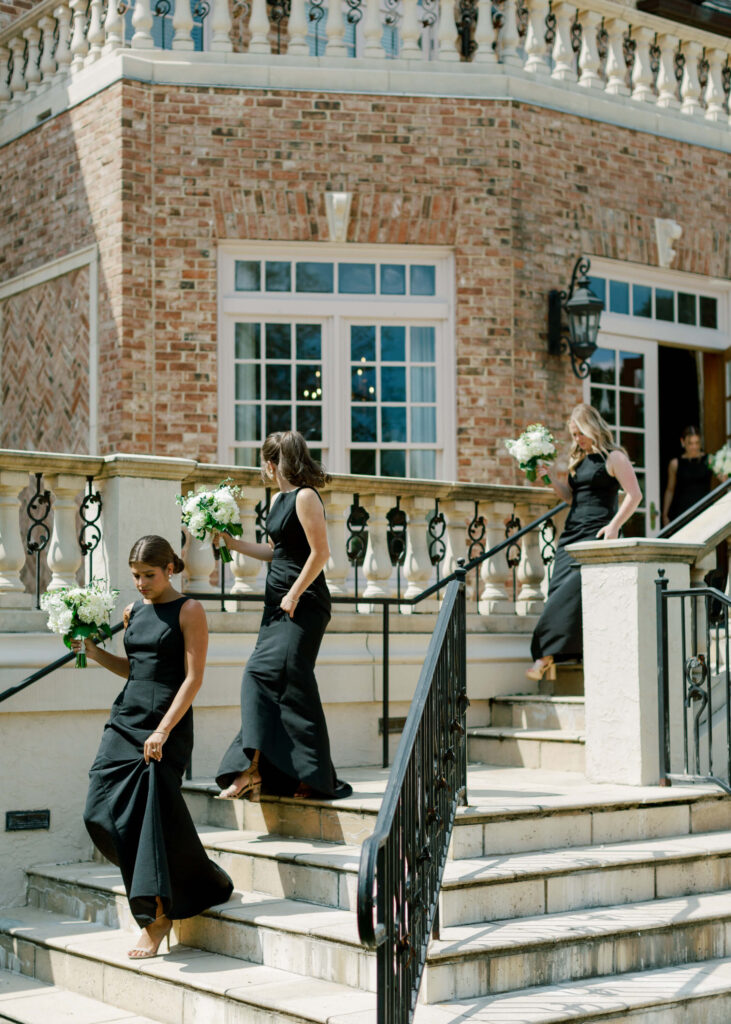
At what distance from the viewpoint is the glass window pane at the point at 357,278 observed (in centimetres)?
1121

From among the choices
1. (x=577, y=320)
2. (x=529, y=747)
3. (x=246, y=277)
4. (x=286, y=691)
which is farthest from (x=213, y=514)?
(x=577, y=320)

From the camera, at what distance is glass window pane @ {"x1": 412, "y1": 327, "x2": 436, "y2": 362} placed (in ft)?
37.2

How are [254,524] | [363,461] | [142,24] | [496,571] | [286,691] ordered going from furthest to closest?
[363,461]
[142,24]
[496,571]
[254,524]
[286,691]

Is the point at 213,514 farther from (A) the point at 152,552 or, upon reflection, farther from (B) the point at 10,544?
(B) the point at 10,544

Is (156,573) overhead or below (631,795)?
overhead

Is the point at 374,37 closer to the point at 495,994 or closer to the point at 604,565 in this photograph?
the point at 604,565

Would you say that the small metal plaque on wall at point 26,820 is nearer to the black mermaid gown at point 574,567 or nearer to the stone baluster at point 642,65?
the black mermaid gown at point 574,567

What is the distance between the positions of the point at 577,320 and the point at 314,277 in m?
2.12

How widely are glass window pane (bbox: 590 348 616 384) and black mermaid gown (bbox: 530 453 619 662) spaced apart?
3400mm

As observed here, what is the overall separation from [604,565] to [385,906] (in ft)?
10.8

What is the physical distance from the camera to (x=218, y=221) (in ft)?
35.9

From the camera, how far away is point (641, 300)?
40.2ft

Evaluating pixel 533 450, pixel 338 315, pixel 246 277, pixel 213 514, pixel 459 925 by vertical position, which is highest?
pixel 246 277

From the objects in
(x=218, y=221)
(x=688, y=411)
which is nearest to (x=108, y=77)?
(x=218, y=221)
